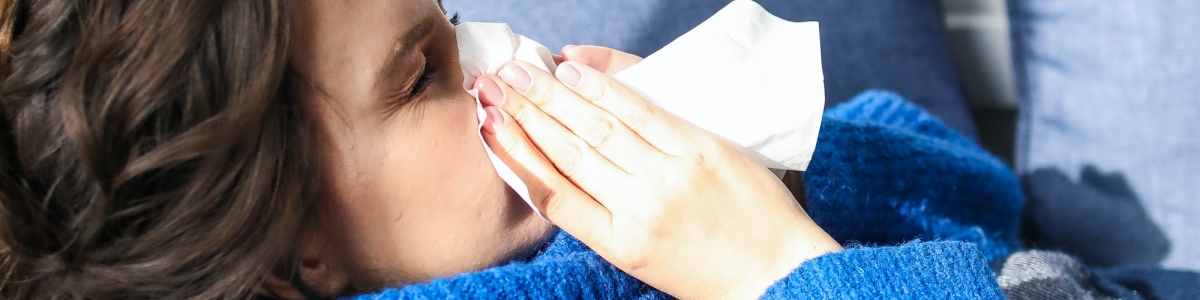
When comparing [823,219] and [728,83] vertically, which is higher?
[728,83]

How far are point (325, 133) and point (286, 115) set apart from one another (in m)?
0.04

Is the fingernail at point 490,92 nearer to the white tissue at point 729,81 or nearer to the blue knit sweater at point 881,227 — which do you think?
the white tissue at point 729,81

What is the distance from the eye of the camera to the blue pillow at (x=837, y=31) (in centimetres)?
126

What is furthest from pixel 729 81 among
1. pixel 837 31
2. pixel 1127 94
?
pixel 1127 94

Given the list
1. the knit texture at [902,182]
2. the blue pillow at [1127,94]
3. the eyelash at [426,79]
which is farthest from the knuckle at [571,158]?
the blue pillow at [1127,94]

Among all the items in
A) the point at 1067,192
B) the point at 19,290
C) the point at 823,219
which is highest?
the point at 19,290

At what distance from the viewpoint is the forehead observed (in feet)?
2.23

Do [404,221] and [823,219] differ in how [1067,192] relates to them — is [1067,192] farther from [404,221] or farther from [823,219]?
[404,221]

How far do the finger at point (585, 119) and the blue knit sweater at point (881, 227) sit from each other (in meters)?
0.12

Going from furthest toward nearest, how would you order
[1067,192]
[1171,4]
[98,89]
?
[1067,192] → [1171,4] → [98,89]

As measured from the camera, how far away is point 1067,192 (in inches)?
53.4

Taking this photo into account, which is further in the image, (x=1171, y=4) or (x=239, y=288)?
(x=1171, y=4)

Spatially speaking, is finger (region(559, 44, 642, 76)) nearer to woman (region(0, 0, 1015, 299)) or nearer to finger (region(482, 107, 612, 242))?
woman (region(0, 0, 1015, 299))

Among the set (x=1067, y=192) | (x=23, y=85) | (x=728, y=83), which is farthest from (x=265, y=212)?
(x=1067, y=192)
